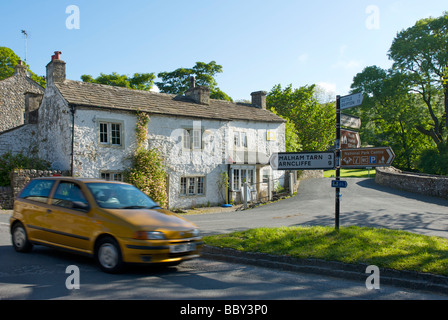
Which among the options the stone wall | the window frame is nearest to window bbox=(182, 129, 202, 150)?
the window frame

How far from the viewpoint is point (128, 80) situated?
4878 cm

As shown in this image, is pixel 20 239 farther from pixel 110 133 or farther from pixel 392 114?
pixel 392 114

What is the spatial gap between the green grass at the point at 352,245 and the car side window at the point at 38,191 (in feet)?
12.4

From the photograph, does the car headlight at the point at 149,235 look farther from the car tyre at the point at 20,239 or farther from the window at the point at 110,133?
the window at the point at 110,133

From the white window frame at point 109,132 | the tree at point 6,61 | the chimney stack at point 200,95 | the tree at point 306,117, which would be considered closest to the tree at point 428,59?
the tree at point 306,117

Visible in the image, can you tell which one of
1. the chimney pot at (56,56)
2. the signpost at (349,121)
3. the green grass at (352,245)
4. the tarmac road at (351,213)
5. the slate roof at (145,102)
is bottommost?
the tarmac road at (351,213)

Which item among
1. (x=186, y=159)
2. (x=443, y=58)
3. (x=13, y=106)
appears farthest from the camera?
(x=443, y=58)

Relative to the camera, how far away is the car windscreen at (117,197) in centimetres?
738

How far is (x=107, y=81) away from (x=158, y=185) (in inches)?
1197

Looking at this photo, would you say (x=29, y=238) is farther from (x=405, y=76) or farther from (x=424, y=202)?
(x=405, y=76)

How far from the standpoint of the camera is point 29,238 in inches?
322

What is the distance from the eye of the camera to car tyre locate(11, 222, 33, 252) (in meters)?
8.30

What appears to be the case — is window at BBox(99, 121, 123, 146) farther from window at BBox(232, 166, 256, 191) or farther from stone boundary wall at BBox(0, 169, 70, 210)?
window at BBox(232, 166, 256, 191)

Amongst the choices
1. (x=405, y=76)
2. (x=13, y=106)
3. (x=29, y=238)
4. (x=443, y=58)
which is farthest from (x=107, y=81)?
(x=29, y=238)
